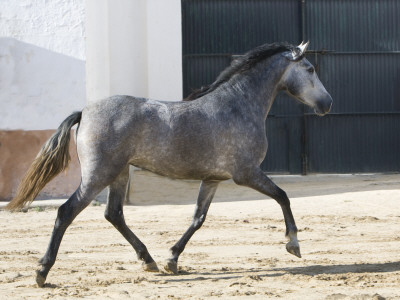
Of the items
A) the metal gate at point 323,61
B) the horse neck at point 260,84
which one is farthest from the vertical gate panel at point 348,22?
the horse neck at point 260,84

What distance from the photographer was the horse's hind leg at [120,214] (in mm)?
7625

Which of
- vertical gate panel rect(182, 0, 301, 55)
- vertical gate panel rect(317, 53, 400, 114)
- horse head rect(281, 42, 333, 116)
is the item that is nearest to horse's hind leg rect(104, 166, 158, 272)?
horse head rect(281, 42, 333, 116)

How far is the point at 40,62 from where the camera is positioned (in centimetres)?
1342

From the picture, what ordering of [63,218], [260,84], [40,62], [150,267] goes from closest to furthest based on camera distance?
[63,218] → [150,267] → [260,84] → [40,62]

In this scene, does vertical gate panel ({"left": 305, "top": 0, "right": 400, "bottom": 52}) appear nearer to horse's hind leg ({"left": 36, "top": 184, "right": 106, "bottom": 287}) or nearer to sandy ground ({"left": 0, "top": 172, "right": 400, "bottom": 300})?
sandy ground ({"left": 0, "top": 172, "right": 400, "bottom": 300})

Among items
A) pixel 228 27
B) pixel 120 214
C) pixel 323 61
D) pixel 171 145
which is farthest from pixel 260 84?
pixel 323 61

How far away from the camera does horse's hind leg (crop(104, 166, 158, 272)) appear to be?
25.0ft

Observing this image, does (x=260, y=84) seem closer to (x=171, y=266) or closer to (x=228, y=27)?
(x=171, y=266)

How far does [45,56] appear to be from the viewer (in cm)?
1343

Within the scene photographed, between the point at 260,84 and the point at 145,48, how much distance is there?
8.60 m

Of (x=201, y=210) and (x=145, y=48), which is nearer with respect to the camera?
(x=201, y=210)

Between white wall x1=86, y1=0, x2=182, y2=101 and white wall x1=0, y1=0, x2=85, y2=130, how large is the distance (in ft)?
7.60

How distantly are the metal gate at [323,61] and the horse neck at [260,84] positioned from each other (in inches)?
345

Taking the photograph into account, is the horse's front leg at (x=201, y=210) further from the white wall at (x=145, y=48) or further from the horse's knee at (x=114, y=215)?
the white wall at (x=145, y=48)
